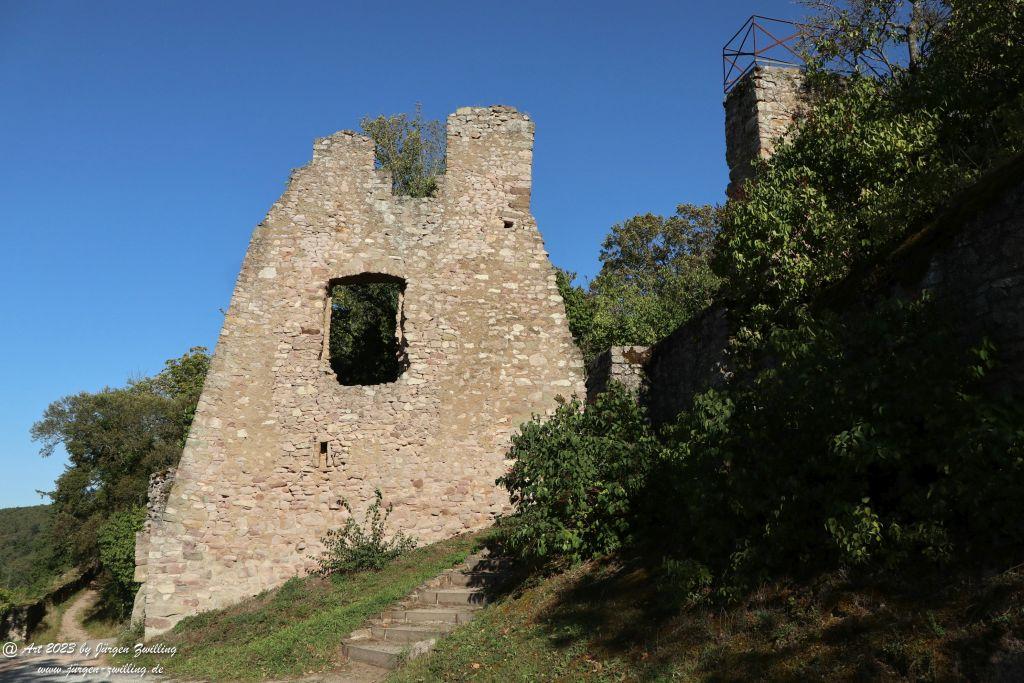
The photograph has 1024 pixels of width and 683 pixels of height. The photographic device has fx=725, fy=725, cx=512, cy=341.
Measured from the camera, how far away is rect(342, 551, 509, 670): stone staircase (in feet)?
23.5

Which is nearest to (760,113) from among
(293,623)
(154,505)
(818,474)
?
(818,474)

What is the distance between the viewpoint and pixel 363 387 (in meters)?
11.7

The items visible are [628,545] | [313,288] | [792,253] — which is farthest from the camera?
[313,288]

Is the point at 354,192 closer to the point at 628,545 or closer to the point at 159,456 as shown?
the point at 628,545

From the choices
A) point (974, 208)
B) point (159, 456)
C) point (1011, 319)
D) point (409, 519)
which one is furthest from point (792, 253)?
point (159, 456)

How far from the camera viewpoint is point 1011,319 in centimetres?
443

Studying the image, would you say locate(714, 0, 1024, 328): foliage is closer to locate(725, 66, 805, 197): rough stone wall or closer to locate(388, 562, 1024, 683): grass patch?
locate(725, 66, 805, 197): rough stone wall

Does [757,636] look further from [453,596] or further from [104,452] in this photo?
[104,452]

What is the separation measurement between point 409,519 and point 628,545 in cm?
498

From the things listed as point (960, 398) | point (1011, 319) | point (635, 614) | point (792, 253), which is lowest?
point (635, 614)

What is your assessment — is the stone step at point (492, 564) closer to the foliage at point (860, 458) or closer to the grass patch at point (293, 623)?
the grass patch at point (293, 623)

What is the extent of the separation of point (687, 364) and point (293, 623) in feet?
19.2

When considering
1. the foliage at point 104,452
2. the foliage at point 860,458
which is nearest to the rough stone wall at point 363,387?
the foliage at point 860,458

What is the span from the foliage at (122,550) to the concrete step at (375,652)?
1161 centimetres
